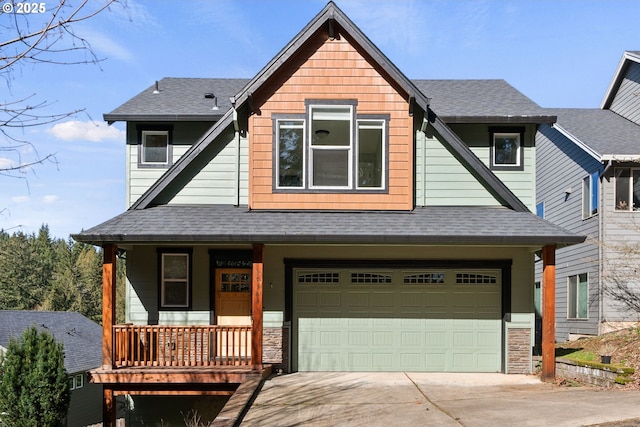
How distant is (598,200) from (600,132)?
3055 mm

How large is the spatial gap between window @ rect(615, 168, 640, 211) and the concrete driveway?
782 centimetres

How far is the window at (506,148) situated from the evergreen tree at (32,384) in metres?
11.4

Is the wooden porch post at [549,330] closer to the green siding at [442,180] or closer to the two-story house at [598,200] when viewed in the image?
the green siding at [442,180]

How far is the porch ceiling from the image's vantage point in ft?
37.3

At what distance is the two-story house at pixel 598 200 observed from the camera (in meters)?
17.1

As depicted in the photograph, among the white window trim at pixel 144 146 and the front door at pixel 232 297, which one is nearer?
the front door at pixel 232 297

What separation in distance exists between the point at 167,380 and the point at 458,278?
6.68m

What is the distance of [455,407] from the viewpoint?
9117mm

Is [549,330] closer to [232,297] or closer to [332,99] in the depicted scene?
[332,99]

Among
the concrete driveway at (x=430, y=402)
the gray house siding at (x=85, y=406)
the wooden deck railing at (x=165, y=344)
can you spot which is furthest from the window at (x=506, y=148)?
the gray house siding at (x=85, y=406)

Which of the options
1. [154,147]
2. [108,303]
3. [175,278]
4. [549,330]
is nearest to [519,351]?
[549,330]

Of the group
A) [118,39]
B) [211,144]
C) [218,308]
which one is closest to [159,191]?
[211,144]

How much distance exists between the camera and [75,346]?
32.9 metres

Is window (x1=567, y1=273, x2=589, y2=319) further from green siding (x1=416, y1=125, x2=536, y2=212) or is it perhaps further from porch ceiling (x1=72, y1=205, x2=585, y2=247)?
green siding (x1=416, y1=125, x2=536, y2=212)
